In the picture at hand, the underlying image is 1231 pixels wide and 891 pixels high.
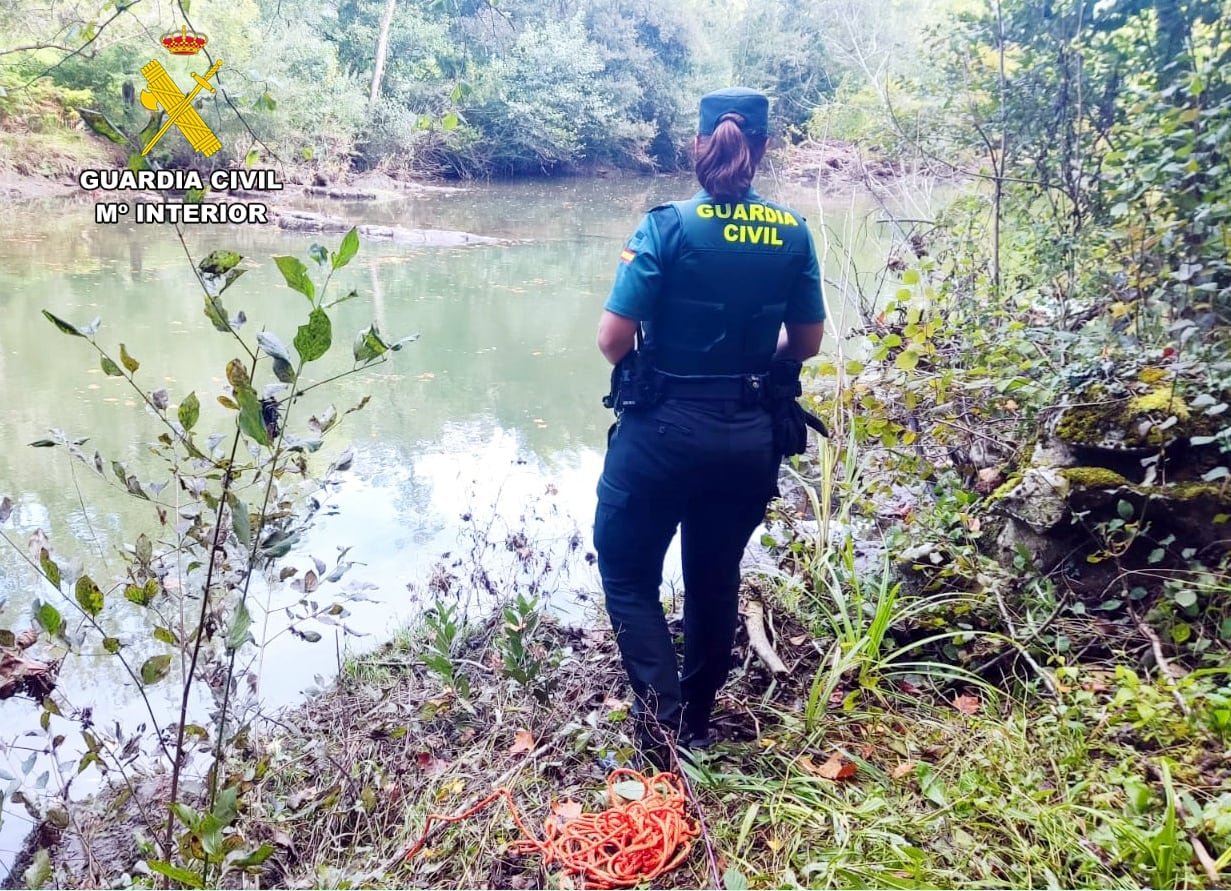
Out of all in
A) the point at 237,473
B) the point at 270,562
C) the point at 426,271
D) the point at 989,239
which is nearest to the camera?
the point at 237,473

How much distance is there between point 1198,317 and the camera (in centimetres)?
268

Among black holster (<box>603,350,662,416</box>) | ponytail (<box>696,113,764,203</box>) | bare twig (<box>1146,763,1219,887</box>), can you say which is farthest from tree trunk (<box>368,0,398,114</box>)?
bare twig (<box>1146,763,1219,887</box>)

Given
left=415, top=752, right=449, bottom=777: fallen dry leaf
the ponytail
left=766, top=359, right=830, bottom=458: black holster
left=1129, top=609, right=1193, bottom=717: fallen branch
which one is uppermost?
the ponytail

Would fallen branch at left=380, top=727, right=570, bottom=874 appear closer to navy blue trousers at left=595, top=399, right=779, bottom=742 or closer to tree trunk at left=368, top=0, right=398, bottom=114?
navy blue trousers at left=595, top=399, right=779, bottom=742

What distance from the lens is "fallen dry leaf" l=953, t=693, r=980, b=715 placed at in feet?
6.89

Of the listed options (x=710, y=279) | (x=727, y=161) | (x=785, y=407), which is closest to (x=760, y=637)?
(x=785, y=407)

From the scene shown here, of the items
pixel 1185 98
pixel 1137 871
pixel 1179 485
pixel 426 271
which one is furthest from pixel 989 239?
pixel 426 271

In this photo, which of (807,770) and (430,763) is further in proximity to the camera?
(430,763)

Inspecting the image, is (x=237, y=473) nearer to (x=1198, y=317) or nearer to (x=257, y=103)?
(x=257, y=103)

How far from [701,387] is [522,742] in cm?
102

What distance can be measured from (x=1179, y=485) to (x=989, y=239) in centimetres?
241

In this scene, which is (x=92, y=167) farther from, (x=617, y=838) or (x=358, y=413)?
(x=617, y=838)

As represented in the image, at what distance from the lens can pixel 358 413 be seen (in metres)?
5.19

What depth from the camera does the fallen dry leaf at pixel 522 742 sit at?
2.11 m
